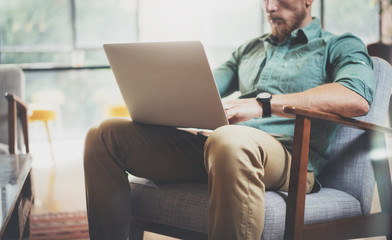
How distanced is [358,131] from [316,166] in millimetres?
177

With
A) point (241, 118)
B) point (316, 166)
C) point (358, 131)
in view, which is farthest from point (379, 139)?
point (241, 118)

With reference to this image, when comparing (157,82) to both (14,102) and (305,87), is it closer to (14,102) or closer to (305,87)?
(305,87)

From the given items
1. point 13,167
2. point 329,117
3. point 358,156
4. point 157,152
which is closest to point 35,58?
point 13,167

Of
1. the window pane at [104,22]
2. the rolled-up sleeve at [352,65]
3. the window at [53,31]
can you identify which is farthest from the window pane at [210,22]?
the rolled-up sleeve at [352,65]

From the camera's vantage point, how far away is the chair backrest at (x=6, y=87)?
2.28 m

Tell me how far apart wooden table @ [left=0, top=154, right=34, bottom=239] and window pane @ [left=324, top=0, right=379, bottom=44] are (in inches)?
226

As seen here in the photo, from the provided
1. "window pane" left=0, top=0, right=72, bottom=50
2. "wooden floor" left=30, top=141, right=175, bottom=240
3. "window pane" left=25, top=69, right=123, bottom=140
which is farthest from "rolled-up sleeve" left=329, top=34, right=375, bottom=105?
"window pane" left=0, top=0, right=72, bottom=50

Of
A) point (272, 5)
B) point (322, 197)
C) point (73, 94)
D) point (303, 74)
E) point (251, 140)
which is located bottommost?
point (73, 94)

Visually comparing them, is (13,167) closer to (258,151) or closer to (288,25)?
(258,151)

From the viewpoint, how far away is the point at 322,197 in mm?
1153

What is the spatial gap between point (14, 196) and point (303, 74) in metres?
0.92

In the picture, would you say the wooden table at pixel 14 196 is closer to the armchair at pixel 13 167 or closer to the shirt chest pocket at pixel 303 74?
the armchair at pixel 13 167

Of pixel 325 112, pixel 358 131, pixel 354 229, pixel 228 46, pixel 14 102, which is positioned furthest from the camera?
pixel 228 46

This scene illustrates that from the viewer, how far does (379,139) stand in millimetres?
1231
